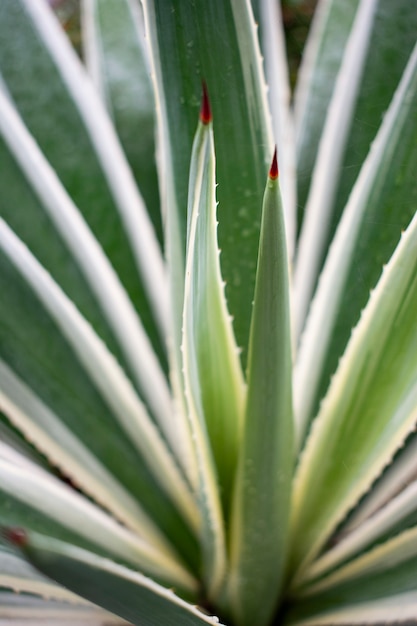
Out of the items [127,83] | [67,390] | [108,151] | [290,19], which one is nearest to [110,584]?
[67,390]

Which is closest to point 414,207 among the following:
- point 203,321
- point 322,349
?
point 322,349

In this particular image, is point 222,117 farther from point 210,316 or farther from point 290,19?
point 290,19

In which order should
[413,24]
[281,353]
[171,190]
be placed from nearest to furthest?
[281,353] → [171,190] → [413,24]

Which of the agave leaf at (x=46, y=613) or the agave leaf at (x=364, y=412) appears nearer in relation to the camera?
the agave leaf at (x=364, y=412)

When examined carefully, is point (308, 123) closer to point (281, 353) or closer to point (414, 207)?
point (414, 207)

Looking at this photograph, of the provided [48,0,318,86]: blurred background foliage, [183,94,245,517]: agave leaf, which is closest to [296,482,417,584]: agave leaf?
[183,94,245,517]: agave leaf

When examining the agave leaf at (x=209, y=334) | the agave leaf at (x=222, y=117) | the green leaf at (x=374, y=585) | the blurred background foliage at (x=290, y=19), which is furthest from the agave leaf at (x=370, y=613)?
the blurred background foliage at (x=290, y=19)

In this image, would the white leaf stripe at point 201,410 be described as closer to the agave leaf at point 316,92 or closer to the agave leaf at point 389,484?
the agave leaf at point 389,484

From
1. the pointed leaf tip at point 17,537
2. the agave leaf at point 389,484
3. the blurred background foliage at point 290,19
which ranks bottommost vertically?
the agave leaf at point 389,484

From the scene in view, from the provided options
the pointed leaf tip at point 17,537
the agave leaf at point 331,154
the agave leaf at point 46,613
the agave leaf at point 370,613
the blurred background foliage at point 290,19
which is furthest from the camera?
the blurred background foliage at point 290,19
